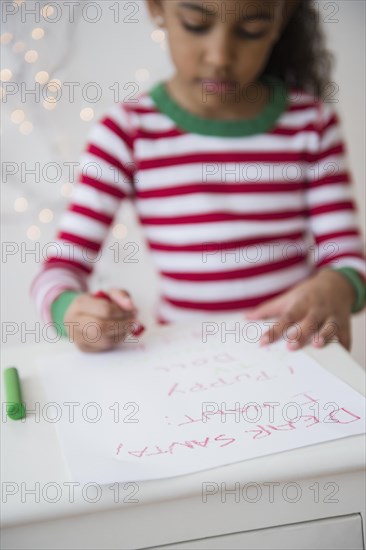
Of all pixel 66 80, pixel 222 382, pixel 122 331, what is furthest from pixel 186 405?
pixel 66 80

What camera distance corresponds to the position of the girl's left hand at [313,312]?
62 centimetres

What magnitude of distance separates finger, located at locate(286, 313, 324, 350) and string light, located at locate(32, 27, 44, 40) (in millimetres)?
681

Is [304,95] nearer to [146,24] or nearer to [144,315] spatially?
[146,24]

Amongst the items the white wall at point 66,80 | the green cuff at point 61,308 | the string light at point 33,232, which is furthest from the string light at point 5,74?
the green cuff at point 61,308

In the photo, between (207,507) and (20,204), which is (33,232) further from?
(207,507)

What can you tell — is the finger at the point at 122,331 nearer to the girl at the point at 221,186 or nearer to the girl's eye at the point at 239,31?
the girl at the point at 221,186

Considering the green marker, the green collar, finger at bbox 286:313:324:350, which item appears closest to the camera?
the green marker

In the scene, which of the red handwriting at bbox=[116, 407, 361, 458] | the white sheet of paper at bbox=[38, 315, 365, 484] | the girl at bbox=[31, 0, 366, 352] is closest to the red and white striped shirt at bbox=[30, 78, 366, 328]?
the girl at bbox=[31, 0, 366, 352]

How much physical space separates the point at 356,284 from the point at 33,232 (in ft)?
1.88

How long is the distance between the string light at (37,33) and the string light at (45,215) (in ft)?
0.90

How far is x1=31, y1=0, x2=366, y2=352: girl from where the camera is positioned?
2.69 ft

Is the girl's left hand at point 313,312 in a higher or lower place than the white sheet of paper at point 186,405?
higher

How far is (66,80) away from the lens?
1.08 metres

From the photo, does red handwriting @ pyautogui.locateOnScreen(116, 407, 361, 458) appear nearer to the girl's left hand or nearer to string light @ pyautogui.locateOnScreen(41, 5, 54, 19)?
the girl's left hand
